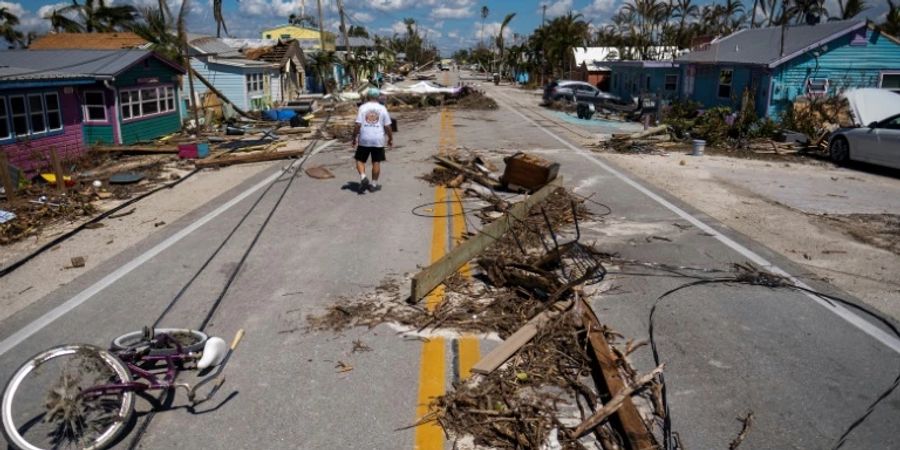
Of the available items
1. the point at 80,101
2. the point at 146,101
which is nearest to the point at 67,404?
the point at 80,101

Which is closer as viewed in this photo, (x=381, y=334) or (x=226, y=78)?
(x=381, y=334)

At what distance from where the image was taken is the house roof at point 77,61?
60.3ft

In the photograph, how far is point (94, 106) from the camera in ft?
63.6

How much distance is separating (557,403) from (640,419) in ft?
1.82

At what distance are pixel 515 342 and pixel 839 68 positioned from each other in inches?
972

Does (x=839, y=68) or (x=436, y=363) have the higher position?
(x=839, y=68)

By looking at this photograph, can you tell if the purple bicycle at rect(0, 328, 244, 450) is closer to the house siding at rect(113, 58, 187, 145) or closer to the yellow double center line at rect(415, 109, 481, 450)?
the yellow double center line at rect(415, 109, 481, 450)

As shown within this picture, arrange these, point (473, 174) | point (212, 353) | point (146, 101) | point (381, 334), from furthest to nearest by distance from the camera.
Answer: point (146, 101)
point (473, 174)
point (381, 334)
point (212, 353)

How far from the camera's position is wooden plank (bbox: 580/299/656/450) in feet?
12.1

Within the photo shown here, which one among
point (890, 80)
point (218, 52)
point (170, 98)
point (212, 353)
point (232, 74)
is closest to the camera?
point (212, 353)

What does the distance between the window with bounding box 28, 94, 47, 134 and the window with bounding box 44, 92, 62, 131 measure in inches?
7.6

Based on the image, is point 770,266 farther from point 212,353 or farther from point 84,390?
point 84,390

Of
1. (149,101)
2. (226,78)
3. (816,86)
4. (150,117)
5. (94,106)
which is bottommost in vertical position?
(150,117)

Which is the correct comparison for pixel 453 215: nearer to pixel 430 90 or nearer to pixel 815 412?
pixel 815 412
